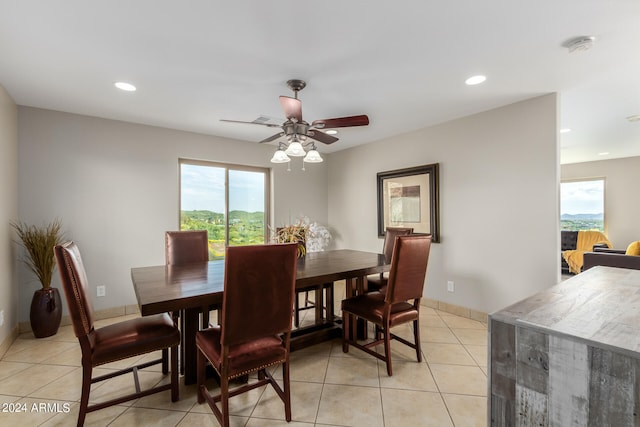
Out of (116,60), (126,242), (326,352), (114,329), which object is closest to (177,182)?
(126,242)

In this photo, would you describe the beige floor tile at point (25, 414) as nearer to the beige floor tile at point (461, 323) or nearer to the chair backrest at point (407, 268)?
the chair backrest at point (407, 268)

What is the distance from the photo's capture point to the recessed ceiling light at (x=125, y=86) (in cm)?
259

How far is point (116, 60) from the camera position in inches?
86.3

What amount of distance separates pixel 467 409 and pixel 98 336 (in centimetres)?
231

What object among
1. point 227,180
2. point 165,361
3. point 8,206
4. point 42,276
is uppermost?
point 227,180

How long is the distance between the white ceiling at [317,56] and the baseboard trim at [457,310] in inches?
89.9

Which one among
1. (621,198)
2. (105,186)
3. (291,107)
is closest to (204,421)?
(291,107)

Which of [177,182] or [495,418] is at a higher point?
[177,182]

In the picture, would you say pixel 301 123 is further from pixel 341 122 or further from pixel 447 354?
pixel 447 354

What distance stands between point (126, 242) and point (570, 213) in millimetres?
8895

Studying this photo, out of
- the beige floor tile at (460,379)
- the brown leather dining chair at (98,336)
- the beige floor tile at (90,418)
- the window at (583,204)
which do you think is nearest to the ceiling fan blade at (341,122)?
the brown leather dining chair at (98,336)

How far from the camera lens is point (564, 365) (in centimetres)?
81

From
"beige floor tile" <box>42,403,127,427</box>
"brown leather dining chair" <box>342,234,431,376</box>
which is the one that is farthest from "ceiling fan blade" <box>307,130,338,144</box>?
"beige floor tile" <box>42,403,127,427</box>

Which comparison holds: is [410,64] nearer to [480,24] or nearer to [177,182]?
[480,24]
